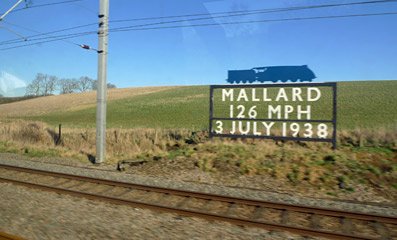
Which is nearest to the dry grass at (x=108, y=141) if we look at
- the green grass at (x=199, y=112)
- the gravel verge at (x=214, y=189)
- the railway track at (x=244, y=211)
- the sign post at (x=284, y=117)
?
the gravel verge at (x=214, y=189)

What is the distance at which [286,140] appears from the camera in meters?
16.8

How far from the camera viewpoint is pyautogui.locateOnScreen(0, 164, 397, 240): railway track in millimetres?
7270

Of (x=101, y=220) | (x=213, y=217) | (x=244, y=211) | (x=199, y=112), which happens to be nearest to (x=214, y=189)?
(x=244, y=211)

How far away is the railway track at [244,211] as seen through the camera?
7.27 meters

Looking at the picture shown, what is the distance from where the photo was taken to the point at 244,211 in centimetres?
873

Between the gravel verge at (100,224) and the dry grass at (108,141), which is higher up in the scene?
the dry grass at (108,141)

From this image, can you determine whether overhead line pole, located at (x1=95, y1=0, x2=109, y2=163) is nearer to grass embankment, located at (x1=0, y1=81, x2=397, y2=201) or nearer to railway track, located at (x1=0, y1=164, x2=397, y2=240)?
grass embankment, located at (x1=0, y1=81, x2=397, y2=201)

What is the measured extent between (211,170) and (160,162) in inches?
101

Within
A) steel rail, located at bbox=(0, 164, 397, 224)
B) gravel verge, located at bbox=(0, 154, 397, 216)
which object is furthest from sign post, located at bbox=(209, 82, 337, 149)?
steel rail, located at bbox=(0, 164, 397, 224)

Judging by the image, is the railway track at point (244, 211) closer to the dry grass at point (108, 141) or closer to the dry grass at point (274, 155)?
the dry grass at point (274, 155)

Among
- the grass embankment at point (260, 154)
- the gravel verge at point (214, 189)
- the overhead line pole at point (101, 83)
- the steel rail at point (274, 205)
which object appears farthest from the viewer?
the overhead line pole at point (101, 83)

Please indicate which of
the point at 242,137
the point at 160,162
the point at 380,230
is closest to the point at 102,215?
the point at 380,230

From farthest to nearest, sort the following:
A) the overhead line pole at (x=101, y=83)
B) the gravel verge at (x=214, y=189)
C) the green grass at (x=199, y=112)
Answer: the green grass at (x=199, y=112), the overhead line pole at (x=101, y=83), the gravel verge at (x=214, y=189)

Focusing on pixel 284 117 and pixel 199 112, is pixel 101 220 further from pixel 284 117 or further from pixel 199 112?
pixel 199 112
